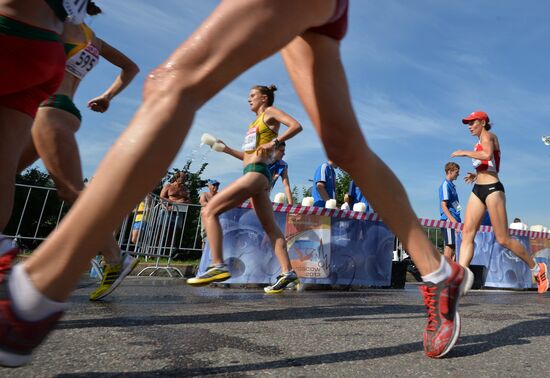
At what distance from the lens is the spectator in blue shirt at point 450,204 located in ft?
30.3

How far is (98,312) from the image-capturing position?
2957mm

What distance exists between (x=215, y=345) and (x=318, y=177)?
7129 mm

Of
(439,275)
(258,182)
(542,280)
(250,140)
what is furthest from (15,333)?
(542,280)

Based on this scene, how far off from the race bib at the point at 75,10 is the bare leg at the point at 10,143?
0.48 meters

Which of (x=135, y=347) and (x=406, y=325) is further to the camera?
(x=406, y=325)

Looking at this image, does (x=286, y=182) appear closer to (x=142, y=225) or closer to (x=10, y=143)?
(x=142, y=225)

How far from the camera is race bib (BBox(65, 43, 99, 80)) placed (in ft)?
10.7

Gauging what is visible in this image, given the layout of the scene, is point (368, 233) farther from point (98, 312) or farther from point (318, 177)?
point (98, 312)

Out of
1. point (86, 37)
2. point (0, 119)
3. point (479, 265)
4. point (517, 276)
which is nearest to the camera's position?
point (0, 119)

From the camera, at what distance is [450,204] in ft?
30.7

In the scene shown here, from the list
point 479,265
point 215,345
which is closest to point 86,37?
point 215,345

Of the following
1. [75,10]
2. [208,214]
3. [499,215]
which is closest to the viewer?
[75,10]

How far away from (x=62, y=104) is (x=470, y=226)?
4.96 m

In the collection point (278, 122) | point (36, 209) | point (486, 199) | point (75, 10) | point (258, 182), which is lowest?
point (36, 209)
